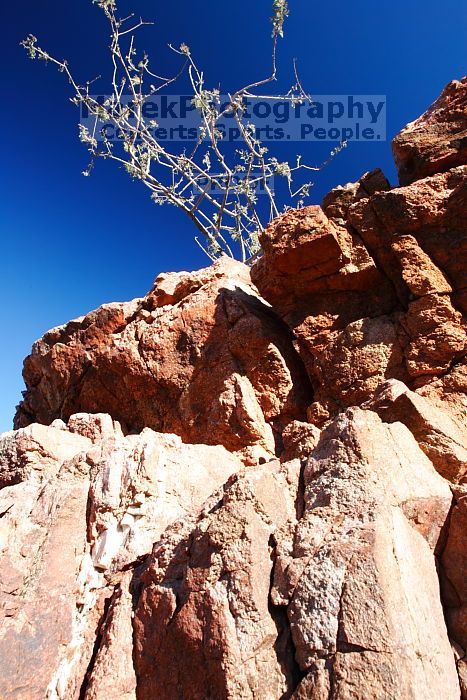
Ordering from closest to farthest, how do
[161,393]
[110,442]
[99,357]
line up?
[110,442] → [161,393] → [99,357]

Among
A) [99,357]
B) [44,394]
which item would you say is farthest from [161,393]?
[44,394]

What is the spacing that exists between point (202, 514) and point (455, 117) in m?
6.52

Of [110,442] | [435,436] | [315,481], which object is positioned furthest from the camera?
[110,442]

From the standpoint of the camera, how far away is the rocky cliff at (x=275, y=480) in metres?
3.38

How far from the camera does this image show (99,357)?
920 cm

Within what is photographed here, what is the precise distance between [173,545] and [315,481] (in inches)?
53.6

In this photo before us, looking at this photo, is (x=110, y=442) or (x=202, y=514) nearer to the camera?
(x=202, y=514)

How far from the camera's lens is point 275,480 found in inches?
172

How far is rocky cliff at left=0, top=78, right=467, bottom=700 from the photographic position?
338 cm

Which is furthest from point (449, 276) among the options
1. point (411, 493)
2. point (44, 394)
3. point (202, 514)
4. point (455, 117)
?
point (44, 394)

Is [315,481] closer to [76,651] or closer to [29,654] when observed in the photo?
[76,651]

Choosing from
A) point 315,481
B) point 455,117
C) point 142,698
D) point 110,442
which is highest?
point 455,117

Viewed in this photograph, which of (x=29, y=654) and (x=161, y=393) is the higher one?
(x=161, y=393)

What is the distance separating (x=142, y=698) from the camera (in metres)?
3.76
